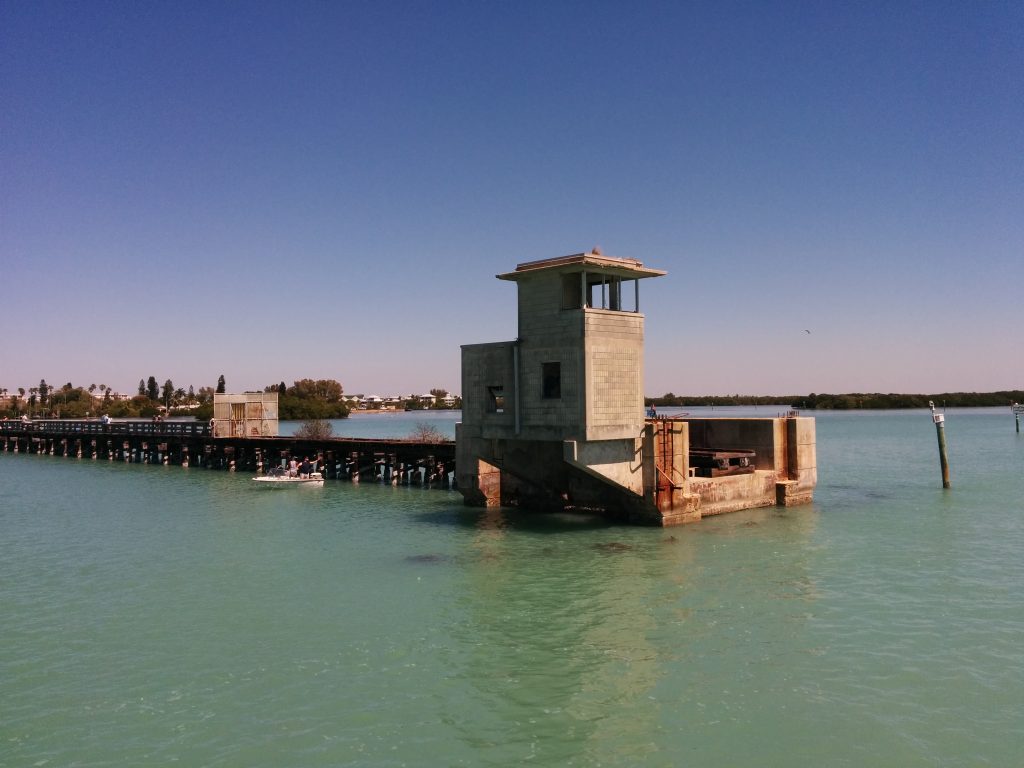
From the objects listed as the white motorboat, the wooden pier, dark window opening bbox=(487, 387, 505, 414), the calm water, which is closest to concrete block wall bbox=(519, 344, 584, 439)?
dark window opening bbox=(487, 387, 505, 414)

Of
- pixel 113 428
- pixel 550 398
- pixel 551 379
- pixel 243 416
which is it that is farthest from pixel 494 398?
pixel 113 428

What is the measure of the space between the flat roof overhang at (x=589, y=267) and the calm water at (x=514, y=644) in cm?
1052

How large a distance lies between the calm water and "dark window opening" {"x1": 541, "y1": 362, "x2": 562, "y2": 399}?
5757 millimetres

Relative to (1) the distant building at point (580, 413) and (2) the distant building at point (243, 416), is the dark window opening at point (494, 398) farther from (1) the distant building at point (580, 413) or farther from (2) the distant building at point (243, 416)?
(2) the distant building at point (243, 416)

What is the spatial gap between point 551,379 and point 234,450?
41.2 m

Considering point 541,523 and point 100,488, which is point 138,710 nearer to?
point 541,523

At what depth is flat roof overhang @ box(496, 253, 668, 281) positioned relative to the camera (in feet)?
97.9

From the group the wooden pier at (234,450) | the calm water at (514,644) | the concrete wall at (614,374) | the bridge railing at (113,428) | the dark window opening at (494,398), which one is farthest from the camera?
the bridge railing at (113,428)

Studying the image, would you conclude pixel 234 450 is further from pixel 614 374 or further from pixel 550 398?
pixel 614 374

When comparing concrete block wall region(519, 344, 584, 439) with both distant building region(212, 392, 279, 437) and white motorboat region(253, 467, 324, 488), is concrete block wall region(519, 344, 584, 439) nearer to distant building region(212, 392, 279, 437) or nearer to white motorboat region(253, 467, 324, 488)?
white motorboat region(253, 467, 324, 488)

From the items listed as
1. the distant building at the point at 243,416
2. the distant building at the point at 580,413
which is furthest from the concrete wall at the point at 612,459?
the distant building at the point at 243,416

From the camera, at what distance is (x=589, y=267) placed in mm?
30062

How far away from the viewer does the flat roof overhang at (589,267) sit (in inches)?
1174

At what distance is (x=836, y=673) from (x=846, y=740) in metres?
3.13
